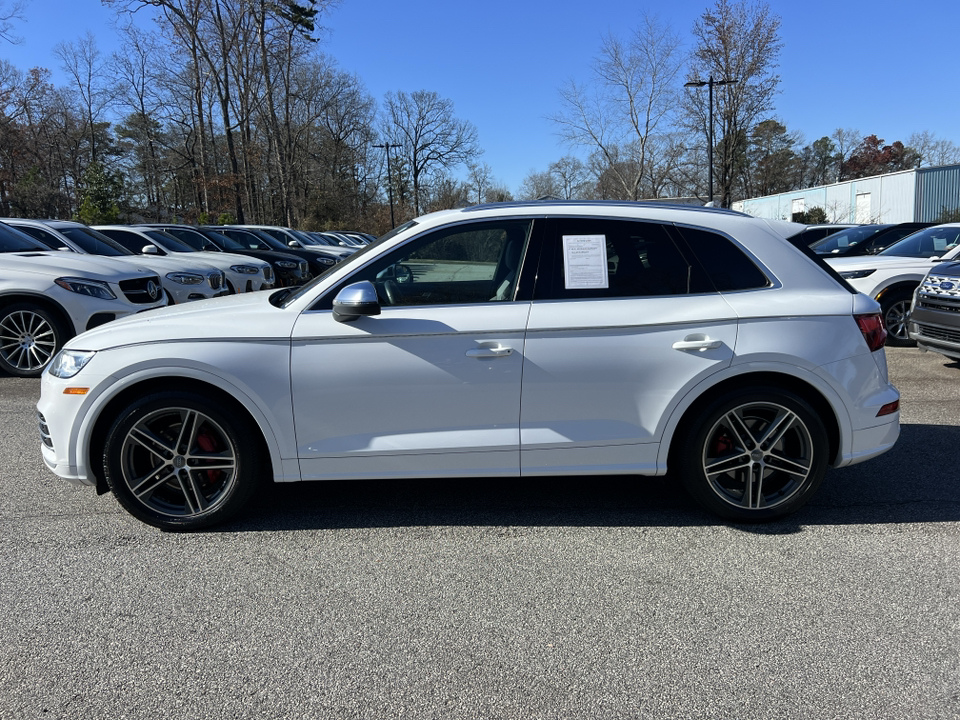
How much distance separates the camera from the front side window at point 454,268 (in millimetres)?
3941

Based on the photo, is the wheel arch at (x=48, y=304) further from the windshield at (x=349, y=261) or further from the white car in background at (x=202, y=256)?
the windshield at (x=349, y=261)

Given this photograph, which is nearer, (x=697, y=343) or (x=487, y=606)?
(x=487, y=606)

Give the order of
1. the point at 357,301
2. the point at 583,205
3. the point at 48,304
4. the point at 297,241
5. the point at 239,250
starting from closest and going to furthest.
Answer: the point at 357,301 → the point at 583,205 → the point at 48,304 → the point at 239,250 → the point at 297,241

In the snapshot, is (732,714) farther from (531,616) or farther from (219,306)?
(219,306)

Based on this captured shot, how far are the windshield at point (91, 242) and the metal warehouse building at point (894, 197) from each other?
2521cm

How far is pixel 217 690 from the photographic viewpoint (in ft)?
8.75

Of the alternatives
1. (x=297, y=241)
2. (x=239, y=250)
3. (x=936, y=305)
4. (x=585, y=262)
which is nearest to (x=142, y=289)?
(x=585, y=262)

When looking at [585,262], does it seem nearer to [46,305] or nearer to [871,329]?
[871,329]

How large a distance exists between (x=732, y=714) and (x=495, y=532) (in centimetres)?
171

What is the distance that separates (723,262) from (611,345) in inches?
31.6

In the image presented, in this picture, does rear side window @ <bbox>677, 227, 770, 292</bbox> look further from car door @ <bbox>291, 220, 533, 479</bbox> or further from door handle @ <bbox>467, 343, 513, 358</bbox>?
door handle @ <bbox>467, 343, 513, 358</bbox>

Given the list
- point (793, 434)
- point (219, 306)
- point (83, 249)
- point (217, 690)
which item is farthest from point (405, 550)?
point (83, 249)

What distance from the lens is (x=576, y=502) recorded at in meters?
4.44

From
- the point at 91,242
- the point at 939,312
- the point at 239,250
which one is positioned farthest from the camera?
the point at 239,250
